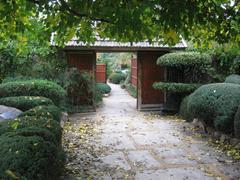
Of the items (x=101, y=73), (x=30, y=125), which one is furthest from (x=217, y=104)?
(x=101, y=73)

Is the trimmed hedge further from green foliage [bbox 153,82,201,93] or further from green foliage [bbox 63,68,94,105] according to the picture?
green foliage [bbox 63,68,94,105]

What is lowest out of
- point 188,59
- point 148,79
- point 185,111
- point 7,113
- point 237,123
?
point 185,111

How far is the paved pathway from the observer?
489 centimetres

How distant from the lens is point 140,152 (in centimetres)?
614

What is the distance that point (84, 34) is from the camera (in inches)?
142

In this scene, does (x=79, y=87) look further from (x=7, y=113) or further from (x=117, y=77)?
→ (x=117, y=77)

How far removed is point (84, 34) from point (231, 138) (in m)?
4.52

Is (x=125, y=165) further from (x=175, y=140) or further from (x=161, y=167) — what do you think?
(x=175, y=140)

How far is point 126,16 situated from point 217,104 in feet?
17.5

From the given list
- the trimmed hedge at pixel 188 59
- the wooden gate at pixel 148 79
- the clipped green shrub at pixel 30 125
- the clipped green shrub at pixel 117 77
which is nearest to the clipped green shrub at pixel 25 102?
the clipped green shrub at pixel 30 125

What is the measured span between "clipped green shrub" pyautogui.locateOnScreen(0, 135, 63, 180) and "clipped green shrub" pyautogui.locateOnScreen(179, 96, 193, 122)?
652cm

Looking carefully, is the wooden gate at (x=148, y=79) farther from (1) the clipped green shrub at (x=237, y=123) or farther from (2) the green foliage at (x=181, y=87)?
(1) the clipped green shrub at (x=237, y=123)

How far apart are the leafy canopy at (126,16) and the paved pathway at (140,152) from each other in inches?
94.2

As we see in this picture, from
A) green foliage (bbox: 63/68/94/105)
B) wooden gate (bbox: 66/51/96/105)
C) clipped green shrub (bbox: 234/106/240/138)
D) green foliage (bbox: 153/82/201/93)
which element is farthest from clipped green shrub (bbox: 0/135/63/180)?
wooden gate (bbox: 66/51/96/105)
